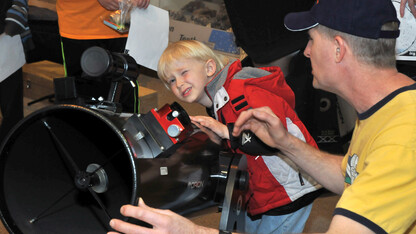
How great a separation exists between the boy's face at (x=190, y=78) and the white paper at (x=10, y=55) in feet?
3.19

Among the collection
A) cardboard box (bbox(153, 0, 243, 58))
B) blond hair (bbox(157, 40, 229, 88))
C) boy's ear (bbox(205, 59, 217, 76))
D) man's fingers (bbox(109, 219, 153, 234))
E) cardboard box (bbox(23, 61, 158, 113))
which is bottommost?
cardboard box (bbox(23, 61, 158, 113))

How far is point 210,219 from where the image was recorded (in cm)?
268

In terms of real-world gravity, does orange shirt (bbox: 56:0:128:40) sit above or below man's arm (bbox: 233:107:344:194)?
above

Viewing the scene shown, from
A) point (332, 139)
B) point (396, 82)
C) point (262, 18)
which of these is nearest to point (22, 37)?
point (262, 18)

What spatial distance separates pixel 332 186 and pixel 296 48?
4.23ft

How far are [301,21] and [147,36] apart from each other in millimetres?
933

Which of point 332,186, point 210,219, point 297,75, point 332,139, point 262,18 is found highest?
point 262,18

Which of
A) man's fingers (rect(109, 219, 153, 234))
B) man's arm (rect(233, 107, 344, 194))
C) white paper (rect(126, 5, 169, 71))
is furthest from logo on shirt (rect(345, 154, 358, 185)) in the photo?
white paper (rect(126, 5, 169, 71))

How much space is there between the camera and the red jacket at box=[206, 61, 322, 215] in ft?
5.73

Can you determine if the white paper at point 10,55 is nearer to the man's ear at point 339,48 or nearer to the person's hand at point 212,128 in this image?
the person's hand at point 212,128

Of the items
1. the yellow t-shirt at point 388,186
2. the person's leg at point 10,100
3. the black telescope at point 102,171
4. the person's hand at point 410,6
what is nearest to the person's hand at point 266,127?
the black telescope at point 102,171

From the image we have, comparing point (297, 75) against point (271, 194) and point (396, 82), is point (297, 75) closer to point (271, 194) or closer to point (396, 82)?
point (271, 194)

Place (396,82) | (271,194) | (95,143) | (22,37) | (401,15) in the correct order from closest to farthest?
1. (396,82)
2. (95,143)
3. (271,194)
4. (401,15)
5. (22,37)

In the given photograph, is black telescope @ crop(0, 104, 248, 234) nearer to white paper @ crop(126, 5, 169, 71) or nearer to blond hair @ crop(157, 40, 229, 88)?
blond hair @ crop(157, 40, 229, 88)
